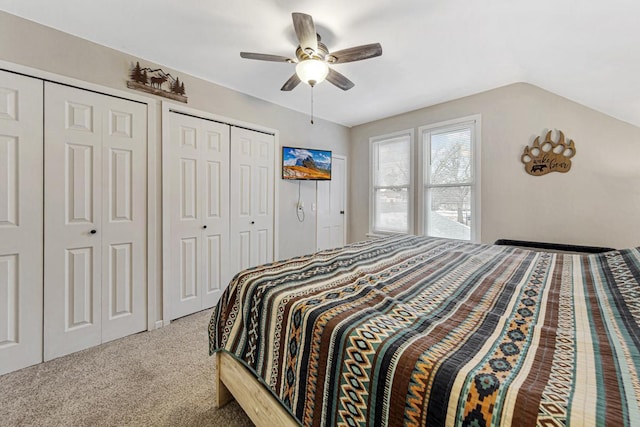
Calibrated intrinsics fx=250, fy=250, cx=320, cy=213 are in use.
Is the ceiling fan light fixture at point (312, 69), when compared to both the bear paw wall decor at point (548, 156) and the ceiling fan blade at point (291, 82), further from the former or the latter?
the bear paw wall decor at point (548, 156)

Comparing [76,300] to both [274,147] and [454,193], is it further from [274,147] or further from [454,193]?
[454,193]

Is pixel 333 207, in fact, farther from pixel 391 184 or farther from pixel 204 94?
pixel 204 94

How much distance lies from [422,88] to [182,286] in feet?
11.7

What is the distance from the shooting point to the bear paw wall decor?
259 cm

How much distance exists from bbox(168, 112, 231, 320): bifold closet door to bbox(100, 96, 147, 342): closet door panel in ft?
0.75

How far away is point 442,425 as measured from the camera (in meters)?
0.61

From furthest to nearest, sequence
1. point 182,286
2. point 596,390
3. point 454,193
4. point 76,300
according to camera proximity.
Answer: point 454,193 → point 182,286 → point 76,300 → point 596,390

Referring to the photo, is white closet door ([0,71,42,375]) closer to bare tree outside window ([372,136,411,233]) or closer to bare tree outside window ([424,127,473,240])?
bare tree outside window ([372,136,411,233])

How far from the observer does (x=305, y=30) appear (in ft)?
5.44

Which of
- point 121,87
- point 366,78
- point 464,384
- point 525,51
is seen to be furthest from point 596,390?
point 121,87

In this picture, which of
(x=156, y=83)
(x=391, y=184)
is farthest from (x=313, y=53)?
(x=391, y=184)

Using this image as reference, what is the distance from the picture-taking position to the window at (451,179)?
322 cm

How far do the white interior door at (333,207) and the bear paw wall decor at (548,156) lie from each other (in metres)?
2.54

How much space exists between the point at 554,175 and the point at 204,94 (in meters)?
3.91
